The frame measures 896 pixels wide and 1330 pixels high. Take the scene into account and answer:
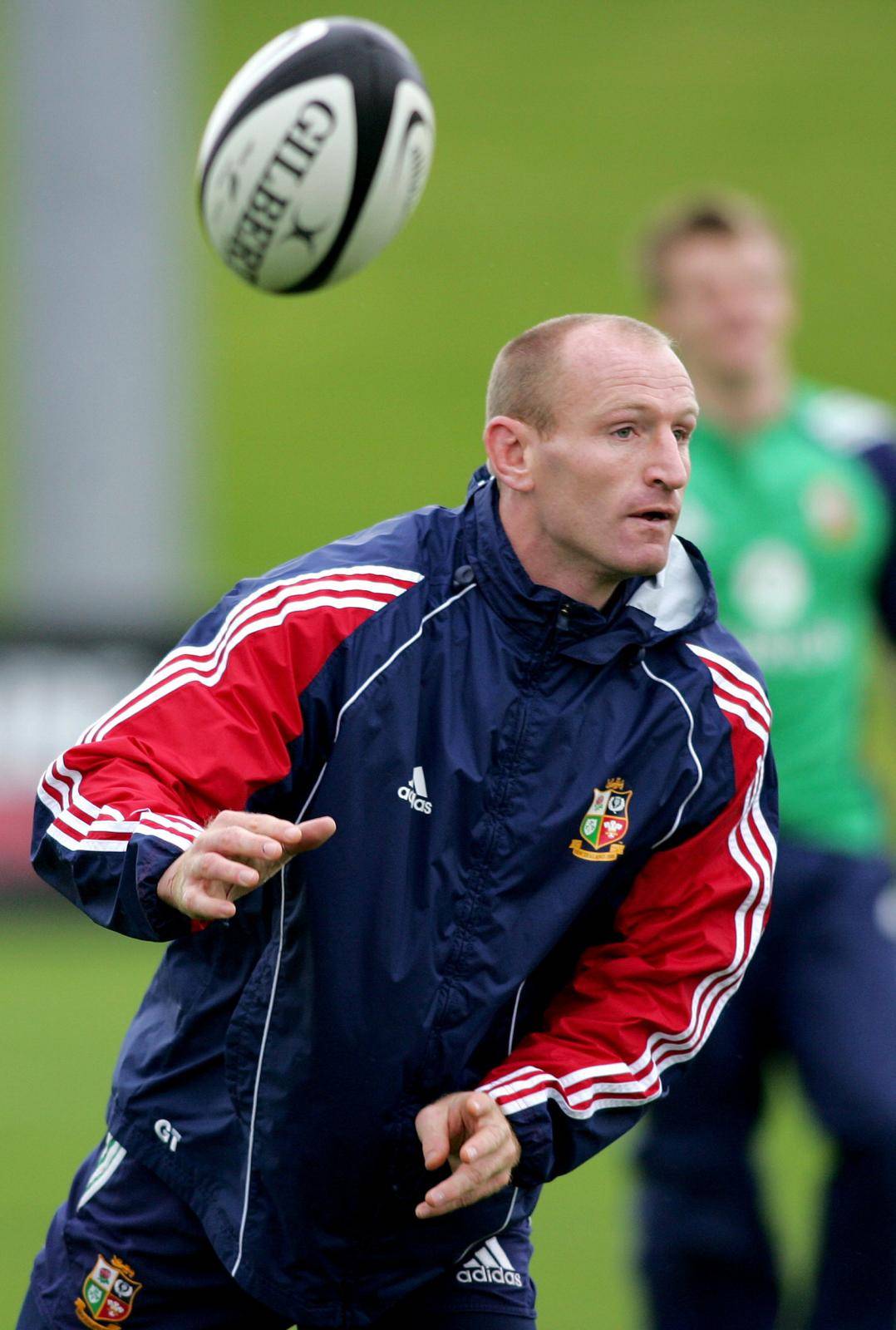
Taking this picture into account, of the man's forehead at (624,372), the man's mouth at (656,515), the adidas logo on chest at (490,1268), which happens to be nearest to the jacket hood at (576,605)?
the man's mouth at (656,515)

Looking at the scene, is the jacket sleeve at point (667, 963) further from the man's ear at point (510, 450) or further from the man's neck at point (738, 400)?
the man's neck at point (738, 400)

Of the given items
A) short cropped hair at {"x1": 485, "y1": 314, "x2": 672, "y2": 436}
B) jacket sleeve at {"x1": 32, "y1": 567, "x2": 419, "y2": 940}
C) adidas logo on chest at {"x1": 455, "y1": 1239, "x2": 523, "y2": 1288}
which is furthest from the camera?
adidas logo on chest at {"x1": 455, "y1": 1239, "x2": 523, "y2": 1288}

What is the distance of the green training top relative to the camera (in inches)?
203

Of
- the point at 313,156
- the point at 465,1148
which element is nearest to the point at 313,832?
the point at 465,1148

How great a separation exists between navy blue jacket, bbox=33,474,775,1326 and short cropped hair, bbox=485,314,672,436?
158 millimetres

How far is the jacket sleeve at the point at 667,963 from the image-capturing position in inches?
129

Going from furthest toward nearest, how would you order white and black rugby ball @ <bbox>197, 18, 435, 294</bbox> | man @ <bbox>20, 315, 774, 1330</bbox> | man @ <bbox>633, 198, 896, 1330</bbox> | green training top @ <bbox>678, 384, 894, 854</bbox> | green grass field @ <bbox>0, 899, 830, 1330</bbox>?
green grass field @ <bbox>0, 899, 830, 1330</bbox> → green training top @ <bbox>678, 384, 894, 854</bbox> → man @ <bbox>633, 198, 896, 1330</bbox> → white and black rugby ball @ <bbox>197, 18, 435, 294</bbox> → man @ <bbox>20, 315, 774, 1330</bbox>

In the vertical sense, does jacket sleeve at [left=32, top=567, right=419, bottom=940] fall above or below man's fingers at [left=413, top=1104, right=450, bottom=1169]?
above

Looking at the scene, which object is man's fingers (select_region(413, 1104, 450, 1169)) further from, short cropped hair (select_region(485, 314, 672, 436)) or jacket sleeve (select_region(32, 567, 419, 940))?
short cropped hair (select_region(485, 314, 672, 436))

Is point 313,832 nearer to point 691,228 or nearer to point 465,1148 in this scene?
point 465,1148

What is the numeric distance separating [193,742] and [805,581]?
8.43ft

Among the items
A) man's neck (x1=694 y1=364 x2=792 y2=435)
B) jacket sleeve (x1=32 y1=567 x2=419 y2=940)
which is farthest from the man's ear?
man's neck (x1=694 y1=364 x2=792 y2=435)

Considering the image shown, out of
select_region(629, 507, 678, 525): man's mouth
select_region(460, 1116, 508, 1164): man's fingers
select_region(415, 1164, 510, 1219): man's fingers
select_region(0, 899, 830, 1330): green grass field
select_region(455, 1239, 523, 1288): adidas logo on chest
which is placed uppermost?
select_region(629, 507, 678, 525): man's mouth

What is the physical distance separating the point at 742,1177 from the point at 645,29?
27067 millimetres
